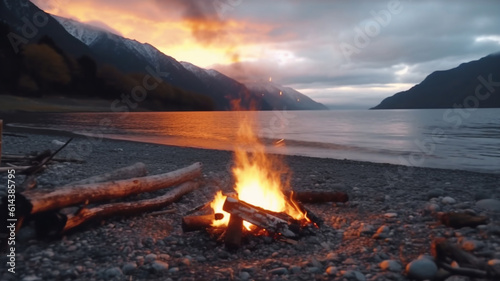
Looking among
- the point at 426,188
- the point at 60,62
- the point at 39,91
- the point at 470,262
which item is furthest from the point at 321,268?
the point at 39,91

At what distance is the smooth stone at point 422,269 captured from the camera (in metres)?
4.97

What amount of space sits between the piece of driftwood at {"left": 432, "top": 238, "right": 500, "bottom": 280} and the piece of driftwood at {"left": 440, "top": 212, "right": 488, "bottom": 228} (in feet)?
5.51

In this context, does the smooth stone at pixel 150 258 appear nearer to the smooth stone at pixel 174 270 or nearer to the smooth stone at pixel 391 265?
the smooth stone at pixel 174 270

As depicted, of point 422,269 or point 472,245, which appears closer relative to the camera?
point 422,269

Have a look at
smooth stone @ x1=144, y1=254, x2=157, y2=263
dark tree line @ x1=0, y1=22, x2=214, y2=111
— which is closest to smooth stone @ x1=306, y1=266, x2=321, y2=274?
smooth stone @ x1=144, y1=254, x2=157, y2=263

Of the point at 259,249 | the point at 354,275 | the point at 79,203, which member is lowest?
the point at 259,249

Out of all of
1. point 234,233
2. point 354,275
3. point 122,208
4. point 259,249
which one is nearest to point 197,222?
point 234,233

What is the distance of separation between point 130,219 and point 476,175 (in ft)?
53.7

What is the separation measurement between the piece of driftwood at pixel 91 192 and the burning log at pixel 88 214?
265 mm

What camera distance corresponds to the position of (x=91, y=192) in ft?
23.3

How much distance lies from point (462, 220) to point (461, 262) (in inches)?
83.7

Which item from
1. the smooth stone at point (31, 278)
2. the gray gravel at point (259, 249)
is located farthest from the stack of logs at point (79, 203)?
the smooth stone at point (31, 278)

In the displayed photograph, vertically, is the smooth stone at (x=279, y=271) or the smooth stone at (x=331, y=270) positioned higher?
the smooth stone at (x=331, y=270)

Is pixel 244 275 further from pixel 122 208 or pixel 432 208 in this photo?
pixel 432 208
